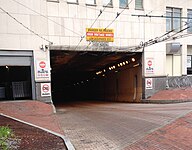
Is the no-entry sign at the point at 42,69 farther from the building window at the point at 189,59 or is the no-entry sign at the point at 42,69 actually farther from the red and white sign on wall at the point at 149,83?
the building window at the point at 189,59

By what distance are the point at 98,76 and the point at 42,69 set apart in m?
15.8

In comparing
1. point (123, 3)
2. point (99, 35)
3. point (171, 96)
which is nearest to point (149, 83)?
point (171, 96)

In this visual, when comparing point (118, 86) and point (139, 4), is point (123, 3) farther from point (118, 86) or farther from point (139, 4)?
point (118, 86)

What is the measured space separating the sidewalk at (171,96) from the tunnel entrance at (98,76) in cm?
175

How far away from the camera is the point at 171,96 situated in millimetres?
16641

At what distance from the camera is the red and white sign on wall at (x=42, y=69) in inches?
594

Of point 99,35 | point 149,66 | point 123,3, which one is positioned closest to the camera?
point 99,35

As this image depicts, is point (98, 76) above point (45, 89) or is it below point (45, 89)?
above

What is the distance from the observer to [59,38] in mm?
15469

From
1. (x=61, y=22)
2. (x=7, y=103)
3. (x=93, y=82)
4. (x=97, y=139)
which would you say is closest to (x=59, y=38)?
(x=61, y=22)

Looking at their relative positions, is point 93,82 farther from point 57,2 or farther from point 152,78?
point 57,2

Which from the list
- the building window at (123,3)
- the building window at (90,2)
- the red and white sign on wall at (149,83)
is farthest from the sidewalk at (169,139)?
the building window at (123,3)

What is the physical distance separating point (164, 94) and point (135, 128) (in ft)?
34.5

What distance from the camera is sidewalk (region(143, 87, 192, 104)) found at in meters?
15.8
